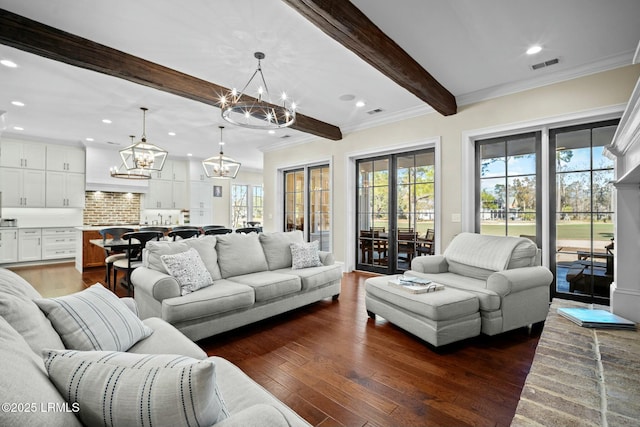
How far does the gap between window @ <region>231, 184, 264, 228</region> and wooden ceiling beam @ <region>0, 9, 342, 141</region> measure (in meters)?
6.49

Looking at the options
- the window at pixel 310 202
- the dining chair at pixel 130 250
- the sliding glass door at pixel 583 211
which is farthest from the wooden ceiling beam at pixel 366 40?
the dining chair at pixel 130 250

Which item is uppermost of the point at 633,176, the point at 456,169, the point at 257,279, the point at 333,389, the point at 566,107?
the point at 566,107

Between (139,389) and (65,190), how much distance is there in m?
8.30

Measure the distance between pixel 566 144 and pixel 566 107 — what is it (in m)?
0.45

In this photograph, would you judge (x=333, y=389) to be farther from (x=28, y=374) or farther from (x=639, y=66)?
(x=639, y=66)

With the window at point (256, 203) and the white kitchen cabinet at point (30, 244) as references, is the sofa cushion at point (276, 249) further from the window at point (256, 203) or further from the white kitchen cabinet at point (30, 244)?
the window at point (256, 203)

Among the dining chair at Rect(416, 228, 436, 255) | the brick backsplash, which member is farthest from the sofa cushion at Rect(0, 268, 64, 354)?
the brick backsplash

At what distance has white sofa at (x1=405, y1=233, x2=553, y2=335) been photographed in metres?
2.69

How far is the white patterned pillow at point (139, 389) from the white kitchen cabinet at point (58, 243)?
7.84 metres

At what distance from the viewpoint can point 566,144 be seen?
11.9 feet

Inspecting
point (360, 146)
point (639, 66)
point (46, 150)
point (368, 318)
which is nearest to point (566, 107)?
point (639, 66)

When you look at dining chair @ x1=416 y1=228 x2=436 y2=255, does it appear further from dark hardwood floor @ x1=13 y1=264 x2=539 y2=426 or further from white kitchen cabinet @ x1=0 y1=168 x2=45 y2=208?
white kitchen cabinet @ x1=0 y1=168 x2=45 y2=208

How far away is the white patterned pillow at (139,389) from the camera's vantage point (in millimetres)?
728

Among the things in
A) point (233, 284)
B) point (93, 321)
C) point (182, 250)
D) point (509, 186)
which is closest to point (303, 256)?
point (233, 284)
